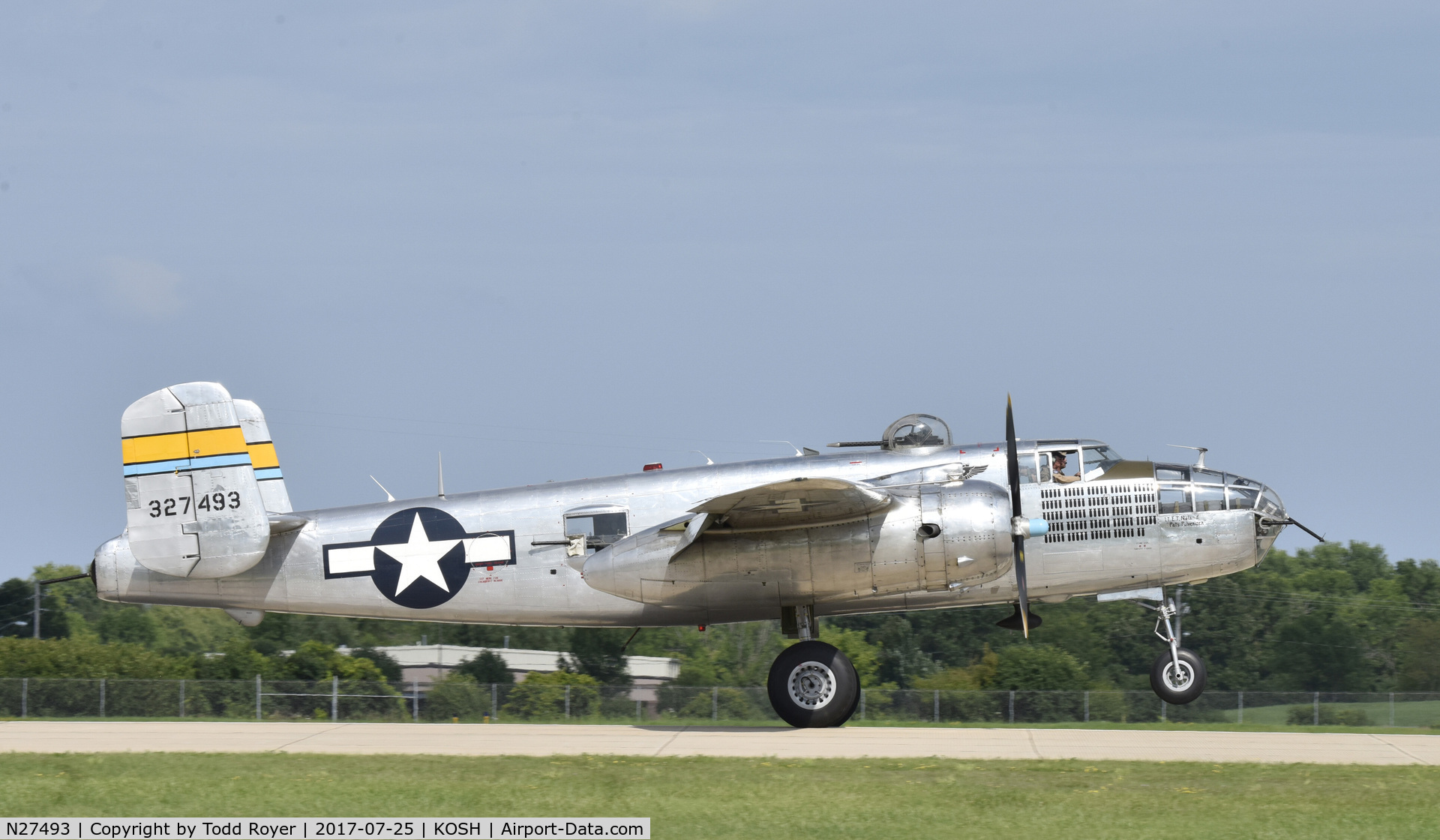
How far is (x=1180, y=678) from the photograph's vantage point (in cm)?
1972

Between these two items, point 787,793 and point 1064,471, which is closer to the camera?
point 787,793

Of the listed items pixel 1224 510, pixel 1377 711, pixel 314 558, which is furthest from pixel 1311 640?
pixel 314 558

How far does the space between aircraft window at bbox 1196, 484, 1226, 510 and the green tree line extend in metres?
27.2

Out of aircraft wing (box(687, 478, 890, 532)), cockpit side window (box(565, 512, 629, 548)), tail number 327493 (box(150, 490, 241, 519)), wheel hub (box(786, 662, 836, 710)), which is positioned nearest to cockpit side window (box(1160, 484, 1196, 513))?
aircraft wing (box(687, 478, 890, 532))

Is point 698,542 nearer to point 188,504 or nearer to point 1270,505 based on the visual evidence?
point 188,504

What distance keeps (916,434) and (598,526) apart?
462cm

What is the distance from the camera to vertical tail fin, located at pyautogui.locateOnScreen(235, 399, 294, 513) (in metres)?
22.5

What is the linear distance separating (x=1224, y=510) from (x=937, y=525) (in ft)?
14.3

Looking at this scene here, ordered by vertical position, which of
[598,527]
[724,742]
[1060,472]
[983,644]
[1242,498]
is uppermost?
[1060,472]

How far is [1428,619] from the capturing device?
224ft

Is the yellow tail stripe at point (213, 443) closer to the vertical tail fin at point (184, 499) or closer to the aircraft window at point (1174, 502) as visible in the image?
the vertical tail fin at point (184, 499)

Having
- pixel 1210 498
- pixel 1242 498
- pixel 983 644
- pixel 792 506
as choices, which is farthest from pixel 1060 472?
pixel 983 644

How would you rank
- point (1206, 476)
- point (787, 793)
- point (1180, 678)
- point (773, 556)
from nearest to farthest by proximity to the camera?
point (787, 793) → point (773, 556) → point (1206, 476) → point (1180, 678)

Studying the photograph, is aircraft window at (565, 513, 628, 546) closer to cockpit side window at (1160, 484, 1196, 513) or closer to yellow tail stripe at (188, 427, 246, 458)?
yellow tail stripe at (188, 427, 246, 458)
